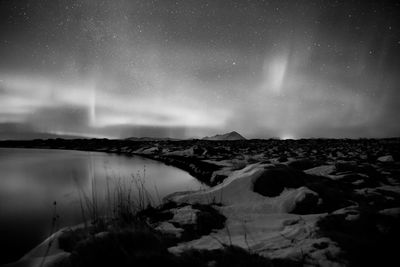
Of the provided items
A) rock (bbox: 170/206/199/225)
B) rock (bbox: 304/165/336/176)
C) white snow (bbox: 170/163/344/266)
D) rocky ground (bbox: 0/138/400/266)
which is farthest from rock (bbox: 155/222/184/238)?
rock (bbox: 304/165/336/176)

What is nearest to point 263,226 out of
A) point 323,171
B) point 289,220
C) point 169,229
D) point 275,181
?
point 289,220

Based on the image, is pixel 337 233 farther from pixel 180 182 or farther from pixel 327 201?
pixel 180 182

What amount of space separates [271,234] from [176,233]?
82.6 inches

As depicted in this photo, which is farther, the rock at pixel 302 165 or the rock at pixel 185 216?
the rock at pixel 302 165

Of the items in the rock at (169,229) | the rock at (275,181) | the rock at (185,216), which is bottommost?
the rock at (169,229)

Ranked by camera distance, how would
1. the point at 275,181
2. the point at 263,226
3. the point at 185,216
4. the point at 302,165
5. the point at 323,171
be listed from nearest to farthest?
the point at 263,226 < the point at 185,216 < the point at 275,181 < the point at 323,171 < the point at 302,165

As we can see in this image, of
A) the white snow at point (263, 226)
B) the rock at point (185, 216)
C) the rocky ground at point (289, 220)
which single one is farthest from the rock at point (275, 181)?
the rock at point (185, 216)


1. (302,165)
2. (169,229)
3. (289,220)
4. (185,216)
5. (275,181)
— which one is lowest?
(169,229)

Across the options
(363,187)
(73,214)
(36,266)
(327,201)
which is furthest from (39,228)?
(363,187)

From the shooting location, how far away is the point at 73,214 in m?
8.35

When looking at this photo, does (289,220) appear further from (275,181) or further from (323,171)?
(323,171)

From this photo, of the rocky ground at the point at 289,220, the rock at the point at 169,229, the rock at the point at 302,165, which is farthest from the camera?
the rock at the point at 302,165

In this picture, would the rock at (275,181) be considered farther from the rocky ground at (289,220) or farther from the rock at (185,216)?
the rock at (185,216)

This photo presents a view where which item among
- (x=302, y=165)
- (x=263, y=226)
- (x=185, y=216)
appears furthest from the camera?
(x=302, y=165)
